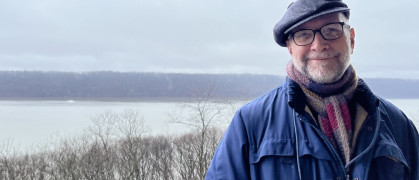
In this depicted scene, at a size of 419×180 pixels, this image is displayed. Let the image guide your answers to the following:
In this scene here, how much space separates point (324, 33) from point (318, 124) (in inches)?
17.0

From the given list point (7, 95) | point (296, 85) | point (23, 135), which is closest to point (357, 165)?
point (296, 85)

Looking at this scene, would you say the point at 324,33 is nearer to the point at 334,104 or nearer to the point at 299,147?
the point at 334,104

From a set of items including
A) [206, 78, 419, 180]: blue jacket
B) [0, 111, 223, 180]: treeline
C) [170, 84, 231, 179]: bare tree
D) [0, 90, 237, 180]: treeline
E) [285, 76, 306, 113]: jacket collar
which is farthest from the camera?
[170, 84, 231, 179]: bare tree

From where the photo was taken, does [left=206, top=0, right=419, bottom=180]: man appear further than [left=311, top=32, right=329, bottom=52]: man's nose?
No

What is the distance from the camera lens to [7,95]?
72.0m

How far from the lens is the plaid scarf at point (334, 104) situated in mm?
1587

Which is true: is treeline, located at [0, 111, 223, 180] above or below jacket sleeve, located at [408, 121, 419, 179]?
below

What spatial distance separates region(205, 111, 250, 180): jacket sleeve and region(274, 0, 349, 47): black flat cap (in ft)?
1.65

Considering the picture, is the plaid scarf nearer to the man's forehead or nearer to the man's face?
the man's face

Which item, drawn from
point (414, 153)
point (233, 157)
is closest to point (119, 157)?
point (233, 157)

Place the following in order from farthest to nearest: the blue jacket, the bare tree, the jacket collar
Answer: the bare tree → the jacket collar → the blue jacket

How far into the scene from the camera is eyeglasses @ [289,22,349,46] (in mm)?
1622

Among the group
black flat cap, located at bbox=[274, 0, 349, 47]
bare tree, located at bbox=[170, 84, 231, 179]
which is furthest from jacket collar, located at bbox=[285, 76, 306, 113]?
bare tree, located at bbox=[170, 84, 231, 179]

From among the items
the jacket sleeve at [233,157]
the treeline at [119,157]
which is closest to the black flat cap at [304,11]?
the jacket sleeve at [233,157]
